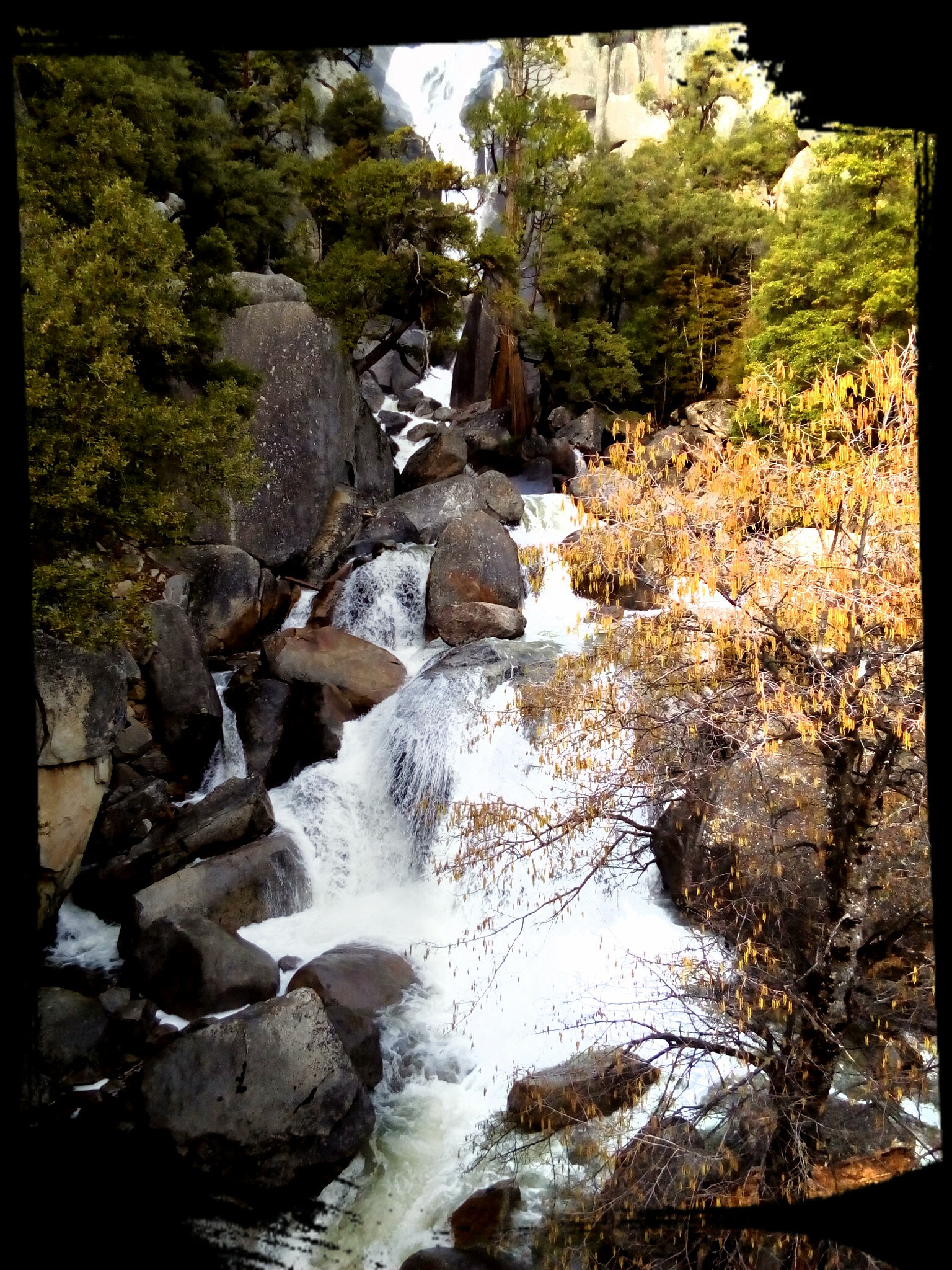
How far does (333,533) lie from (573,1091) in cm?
1160

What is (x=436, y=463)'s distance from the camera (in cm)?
1920

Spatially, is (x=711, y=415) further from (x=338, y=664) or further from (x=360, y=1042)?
(x=360, y=1042)

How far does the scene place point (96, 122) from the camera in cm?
1005

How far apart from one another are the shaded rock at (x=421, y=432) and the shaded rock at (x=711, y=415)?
6620 mm

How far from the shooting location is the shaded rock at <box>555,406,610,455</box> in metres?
21.3

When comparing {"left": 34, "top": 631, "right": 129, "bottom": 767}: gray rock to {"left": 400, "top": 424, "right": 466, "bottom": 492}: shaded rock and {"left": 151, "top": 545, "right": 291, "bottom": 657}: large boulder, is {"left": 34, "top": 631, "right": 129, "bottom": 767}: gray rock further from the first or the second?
{"left": 400, "top": 424, "right": 466, "bottom": 492}: shaded rock

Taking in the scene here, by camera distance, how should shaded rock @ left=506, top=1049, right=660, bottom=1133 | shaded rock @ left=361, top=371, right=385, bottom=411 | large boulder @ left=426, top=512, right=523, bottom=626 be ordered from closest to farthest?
shaded rock @ left=506, top=1049, right=660, bottom=1133 → large boulder @ left=426, top=512, right=523, bottom=626 → shaded rock @ left=361, top=371, right=385, bottom=411

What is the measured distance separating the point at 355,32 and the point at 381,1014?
8.04 meters

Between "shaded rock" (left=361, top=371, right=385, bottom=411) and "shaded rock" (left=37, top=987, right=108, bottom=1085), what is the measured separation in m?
20.1

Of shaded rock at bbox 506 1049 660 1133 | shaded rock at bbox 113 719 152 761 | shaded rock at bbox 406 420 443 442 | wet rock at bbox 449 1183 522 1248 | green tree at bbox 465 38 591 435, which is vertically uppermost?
green tree at bbox 465 38 591 435

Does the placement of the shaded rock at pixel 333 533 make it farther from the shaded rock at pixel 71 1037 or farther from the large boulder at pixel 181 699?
the shaded rock at pixel 71 1037

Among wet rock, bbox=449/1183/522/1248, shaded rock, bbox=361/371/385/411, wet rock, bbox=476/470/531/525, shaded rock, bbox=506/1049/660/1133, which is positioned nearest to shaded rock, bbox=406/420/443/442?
shaded rock, bbox=361/371/385/411

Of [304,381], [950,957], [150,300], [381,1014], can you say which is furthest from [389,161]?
[950,957]

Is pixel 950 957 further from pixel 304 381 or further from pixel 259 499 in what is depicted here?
pixel 304 381
